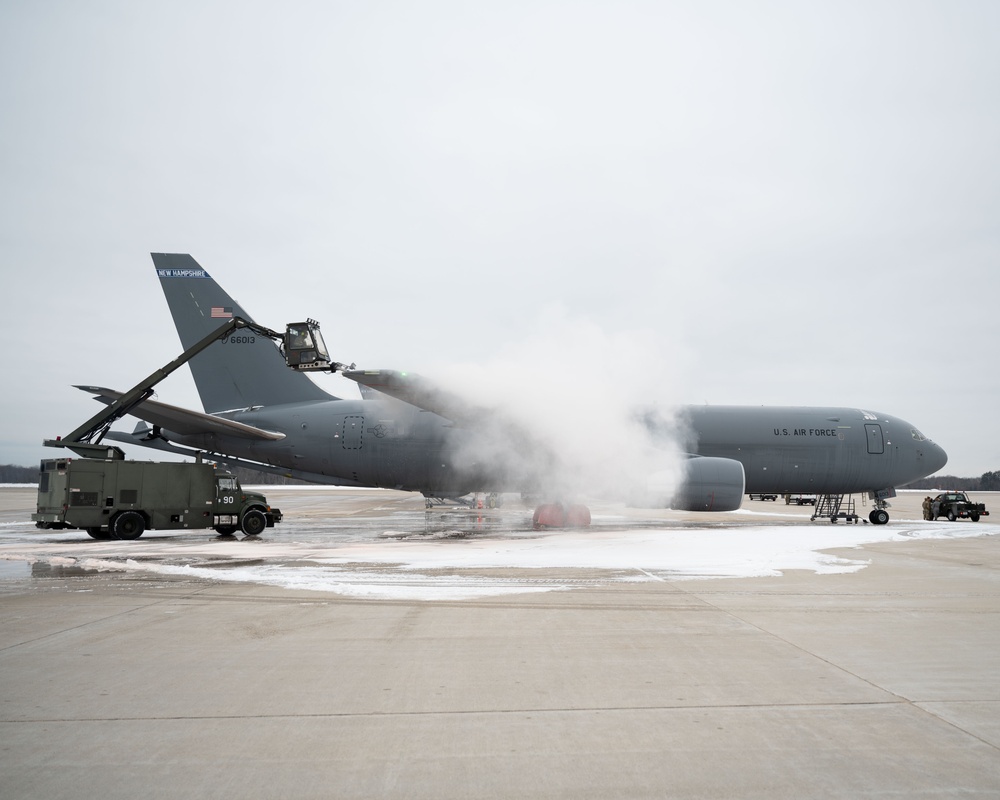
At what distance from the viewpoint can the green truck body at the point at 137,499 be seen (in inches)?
695

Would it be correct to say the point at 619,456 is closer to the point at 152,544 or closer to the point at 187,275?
the point at 152,544

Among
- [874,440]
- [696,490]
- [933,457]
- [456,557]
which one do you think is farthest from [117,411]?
[933,457]

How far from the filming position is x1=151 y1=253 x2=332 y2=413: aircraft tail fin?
24.1 m

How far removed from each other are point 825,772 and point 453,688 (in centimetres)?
273

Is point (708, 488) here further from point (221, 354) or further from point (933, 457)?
point (221, 354)

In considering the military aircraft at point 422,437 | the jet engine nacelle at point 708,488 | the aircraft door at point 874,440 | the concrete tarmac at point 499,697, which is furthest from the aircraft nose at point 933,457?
the concrete tarmac at point 499,697

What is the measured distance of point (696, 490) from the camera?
22.6 m

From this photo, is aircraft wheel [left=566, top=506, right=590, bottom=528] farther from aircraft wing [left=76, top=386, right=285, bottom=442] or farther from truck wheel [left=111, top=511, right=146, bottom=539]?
truck wheel [left=111, top=511, right=146, bottom=539]

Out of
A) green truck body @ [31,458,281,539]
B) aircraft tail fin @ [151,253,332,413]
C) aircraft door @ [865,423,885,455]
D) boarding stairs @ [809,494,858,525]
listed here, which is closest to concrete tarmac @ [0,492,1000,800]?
green truck body @ [31,458,281,539]

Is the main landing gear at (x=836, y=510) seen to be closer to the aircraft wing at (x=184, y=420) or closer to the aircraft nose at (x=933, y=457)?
the aircraft nose at (x=933, y=457)

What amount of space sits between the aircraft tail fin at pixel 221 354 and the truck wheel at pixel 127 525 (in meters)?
7.49

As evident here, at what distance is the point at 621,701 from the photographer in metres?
5.09

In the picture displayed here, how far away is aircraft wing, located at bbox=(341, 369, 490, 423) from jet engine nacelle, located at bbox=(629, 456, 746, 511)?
20.3 feet

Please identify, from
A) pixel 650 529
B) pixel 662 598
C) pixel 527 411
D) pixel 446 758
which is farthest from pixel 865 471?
pixel 446 758
